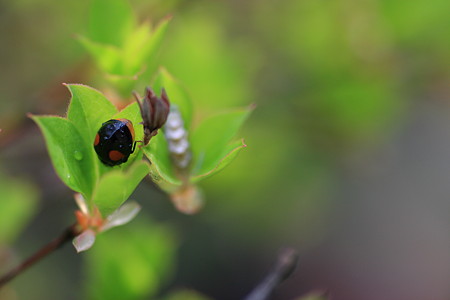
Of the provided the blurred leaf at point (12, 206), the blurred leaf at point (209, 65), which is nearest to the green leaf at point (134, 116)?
the blurred leaf at point (12, 206)

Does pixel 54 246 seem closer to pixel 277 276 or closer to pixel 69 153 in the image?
pixel 69 153

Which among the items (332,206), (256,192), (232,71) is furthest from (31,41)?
(332,206)

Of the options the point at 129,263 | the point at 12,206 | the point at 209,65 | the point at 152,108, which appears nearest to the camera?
the point at 152,108

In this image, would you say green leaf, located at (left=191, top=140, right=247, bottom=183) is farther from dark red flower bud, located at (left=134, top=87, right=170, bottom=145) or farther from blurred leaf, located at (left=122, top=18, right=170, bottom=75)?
blurred leaf, located at (left=122, top=18, right=170, bottom=75)

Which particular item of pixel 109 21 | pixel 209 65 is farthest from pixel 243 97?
pixel 109 21

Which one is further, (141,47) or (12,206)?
(12,206)
